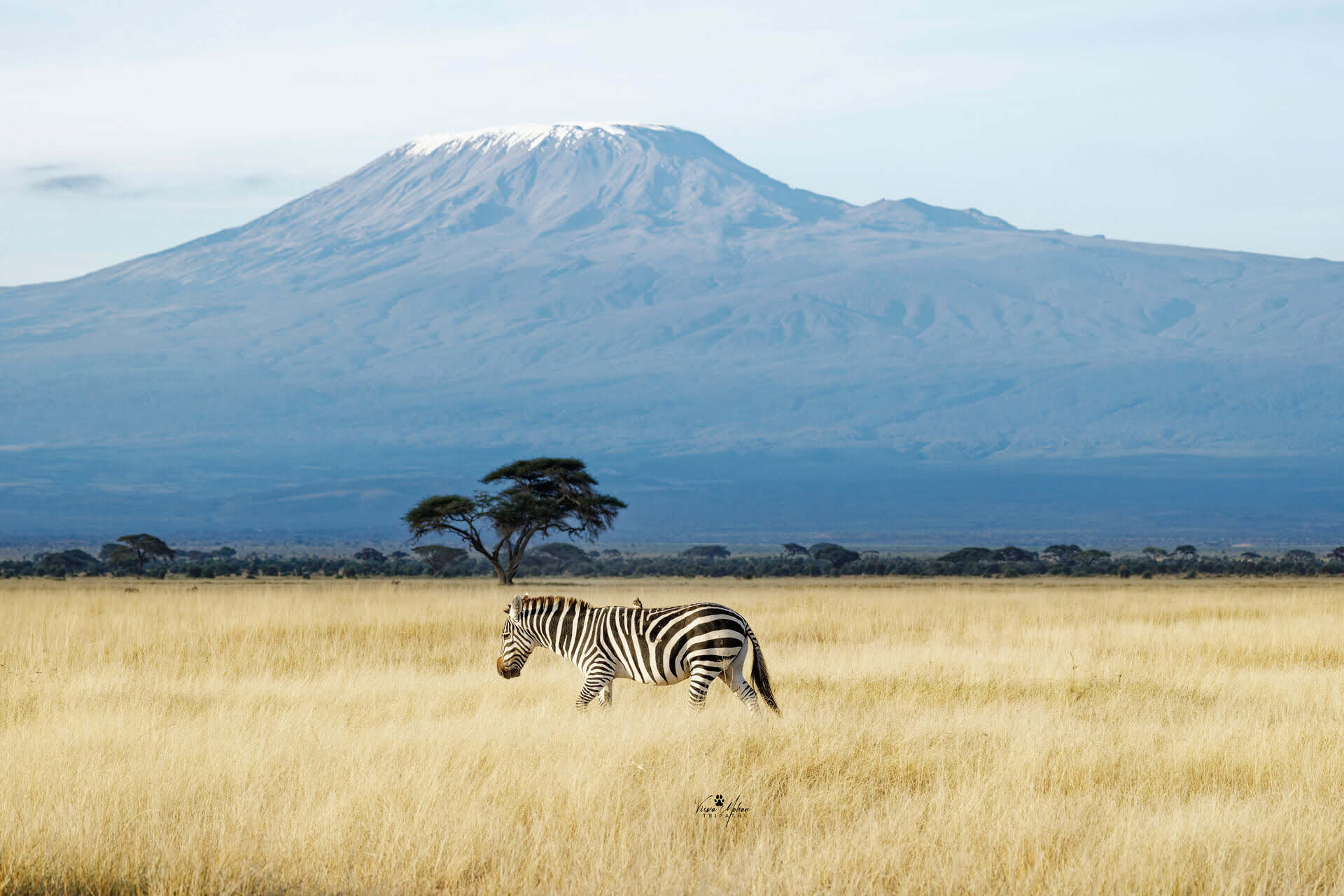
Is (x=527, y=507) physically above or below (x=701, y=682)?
above

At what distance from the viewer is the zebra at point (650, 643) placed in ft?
41.6

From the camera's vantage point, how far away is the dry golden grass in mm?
8039

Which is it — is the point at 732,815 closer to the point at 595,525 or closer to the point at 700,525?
the point at 595,525

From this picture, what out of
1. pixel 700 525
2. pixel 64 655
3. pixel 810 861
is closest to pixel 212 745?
pixel 810 861

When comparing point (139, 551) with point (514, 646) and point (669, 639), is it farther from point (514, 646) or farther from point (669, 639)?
point (669, 639)

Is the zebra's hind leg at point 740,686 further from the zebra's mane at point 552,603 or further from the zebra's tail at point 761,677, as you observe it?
the zebra's mane at point 552,603

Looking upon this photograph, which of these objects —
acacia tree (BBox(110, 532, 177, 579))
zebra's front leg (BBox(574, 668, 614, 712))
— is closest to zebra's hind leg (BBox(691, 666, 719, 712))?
zebra's front leg (BBox(574, 668, 614, 712))

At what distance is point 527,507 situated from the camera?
4747cm

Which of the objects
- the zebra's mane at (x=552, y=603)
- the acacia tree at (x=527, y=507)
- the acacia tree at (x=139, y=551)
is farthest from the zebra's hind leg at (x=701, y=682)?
the acacia tree at (x=139, y=551)

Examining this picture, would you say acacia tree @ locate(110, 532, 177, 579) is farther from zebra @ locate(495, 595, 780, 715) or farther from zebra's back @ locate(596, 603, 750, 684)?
zebra's back @ locate(596, 603, 750, 684)

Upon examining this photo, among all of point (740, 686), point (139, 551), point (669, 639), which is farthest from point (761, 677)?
point (139, 551)

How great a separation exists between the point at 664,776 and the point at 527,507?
123ft

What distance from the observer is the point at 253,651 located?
19531mm

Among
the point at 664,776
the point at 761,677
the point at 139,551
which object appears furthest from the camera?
the point at 139,551
